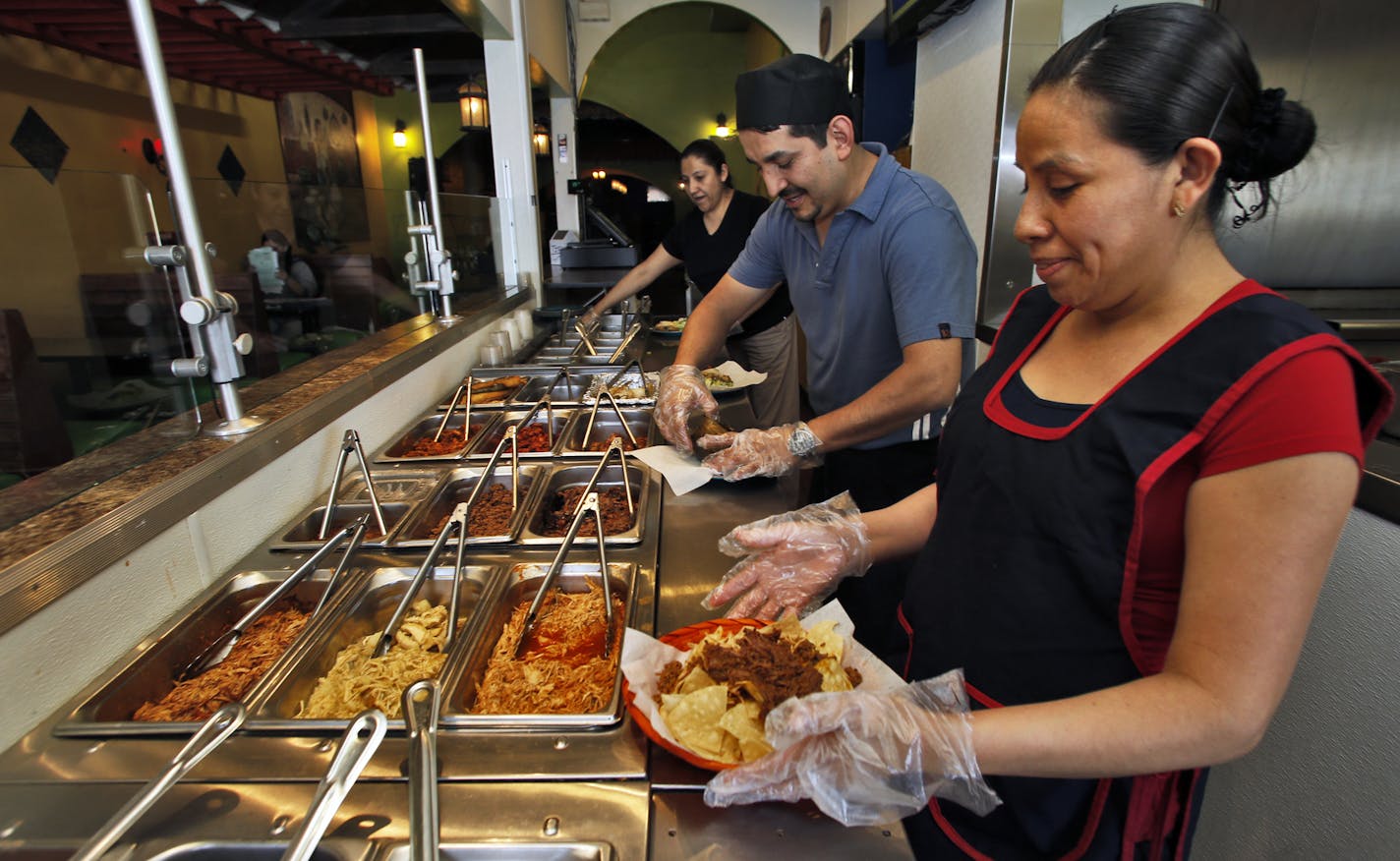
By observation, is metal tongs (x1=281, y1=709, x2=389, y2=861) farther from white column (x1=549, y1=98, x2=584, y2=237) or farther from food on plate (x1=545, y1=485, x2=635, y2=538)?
white column (x1=549, y1=98, x2=584, y2=237)

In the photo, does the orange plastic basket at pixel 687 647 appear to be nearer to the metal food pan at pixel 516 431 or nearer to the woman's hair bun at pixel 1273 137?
the woman's hair bun at pixel 1273 137

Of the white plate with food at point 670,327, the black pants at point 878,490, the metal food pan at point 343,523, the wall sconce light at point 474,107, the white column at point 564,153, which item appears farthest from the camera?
the white column at point 564,153

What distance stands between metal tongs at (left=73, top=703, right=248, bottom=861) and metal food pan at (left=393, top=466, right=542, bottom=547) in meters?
0.59

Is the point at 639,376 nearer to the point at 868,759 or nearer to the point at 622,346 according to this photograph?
the point at 622,346

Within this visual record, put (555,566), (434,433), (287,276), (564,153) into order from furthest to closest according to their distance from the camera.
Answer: (564,153) < (287,276) < (434,433) < (555,566)

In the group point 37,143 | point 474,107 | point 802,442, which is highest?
point 474,107

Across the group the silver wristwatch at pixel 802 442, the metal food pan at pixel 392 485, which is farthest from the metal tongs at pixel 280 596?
the silver wristwatch at pixel 802 442

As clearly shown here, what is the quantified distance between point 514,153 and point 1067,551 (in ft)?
14.1

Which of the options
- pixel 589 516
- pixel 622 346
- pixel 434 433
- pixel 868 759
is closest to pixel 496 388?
pixel 434 433

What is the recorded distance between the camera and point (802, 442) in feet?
6.22

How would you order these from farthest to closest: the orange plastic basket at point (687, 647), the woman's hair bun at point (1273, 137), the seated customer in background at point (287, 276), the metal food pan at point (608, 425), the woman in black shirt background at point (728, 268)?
the woman in black shirt background at point (728, 268) < the seated customer in background at point (287, 276) < the metal food pan at point (608, 425) < the orange plastic basket at point (687, 647) < the woman's hair bun at point (1273, 137)

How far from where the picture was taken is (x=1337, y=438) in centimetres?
68

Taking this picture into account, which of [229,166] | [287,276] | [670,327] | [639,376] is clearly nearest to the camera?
[287,276]

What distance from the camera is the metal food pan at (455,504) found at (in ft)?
5.21
